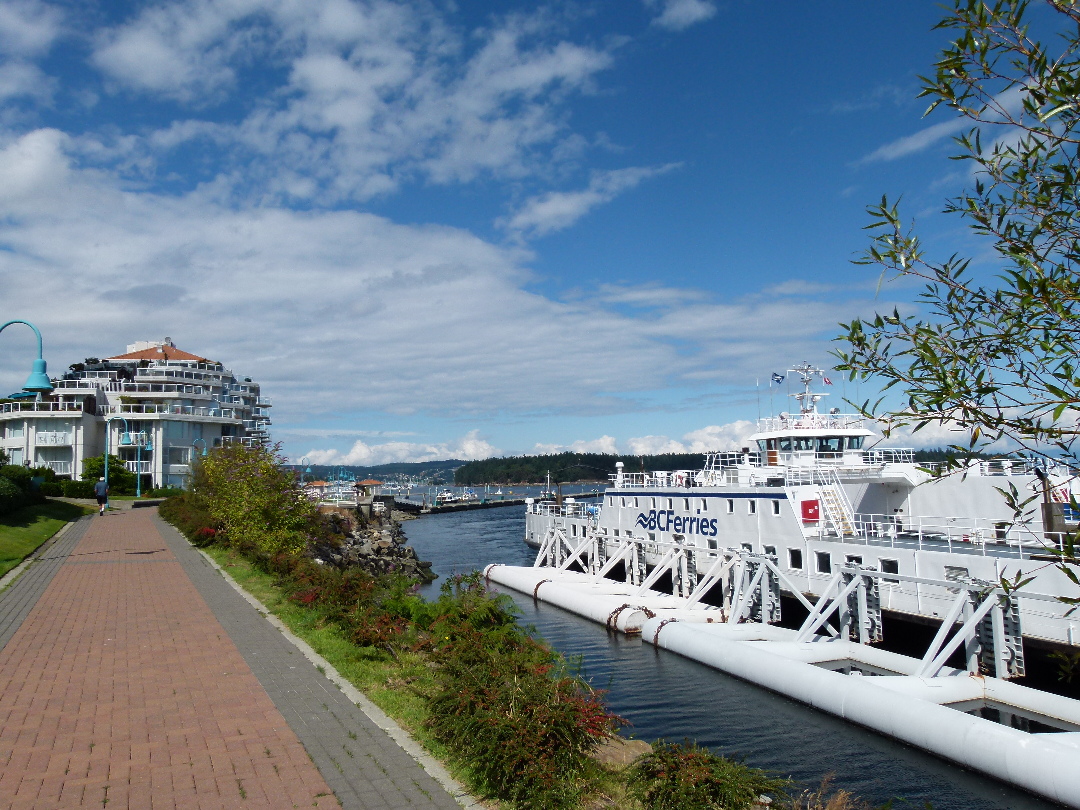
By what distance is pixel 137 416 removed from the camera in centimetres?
7275

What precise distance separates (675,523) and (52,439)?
6392 cm

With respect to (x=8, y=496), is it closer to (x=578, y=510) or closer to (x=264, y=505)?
(x=264, y=505)

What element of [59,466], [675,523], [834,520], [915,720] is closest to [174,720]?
[915,720]

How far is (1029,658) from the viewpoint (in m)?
20.0

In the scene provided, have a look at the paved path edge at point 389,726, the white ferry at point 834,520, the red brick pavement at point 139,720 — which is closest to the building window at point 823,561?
the white ferry at point 834,520

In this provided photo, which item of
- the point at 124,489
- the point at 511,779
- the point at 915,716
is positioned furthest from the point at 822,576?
the point at 124,489

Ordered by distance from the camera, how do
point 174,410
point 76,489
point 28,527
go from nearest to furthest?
point 28,527
point 76,489
point 174,410

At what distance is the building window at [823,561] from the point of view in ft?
84.6

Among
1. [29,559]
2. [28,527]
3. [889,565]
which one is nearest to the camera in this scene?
[889,565]

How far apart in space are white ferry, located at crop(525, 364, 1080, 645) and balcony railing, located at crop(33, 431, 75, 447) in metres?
55.9

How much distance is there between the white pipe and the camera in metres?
12.6

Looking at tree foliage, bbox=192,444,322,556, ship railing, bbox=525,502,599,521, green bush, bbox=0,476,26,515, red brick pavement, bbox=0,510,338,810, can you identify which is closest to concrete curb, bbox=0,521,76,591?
green bush, bbox=0,476,26,515

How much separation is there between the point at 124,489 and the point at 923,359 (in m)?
74.5

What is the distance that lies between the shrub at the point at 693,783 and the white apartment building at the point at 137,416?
60.4 metres
